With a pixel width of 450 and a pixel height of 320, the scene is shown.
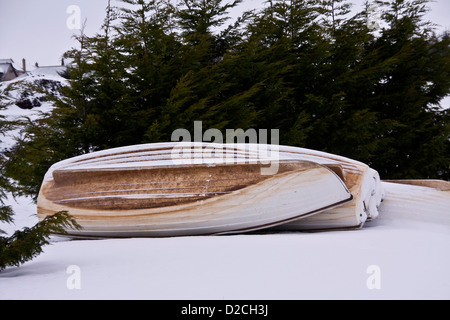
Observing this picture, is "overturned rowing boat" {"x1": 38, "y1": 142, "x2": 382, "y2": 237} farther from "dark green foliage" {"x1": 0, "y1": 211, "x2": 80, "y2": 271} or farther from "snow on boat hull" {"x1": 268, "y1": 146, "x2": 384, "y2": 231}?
"dark green foliage" {"x1": 0, "y1": 211, "x2": 80, "y2": 271}

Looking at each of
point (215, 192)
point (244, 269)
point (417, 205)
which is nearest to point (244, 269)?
point (244, 269)

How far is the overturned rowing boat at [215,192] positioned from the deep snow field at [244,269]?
48 cm

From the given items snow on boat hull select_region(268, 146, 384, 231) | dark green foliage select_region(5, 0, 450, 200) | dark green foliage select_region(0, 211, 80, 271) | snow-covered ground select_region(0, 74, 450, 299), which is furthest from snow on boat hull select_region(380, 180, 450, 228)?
dark green foliage select_region(0, 211, 80, 271)

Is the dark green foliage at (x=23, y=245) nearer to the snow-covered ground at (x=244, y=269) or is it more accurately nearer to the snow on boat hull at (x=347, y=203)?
the snow-covered ground at (x=244, y=269)

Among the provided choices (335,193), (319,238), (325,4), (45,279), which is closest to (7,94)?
(45,279)

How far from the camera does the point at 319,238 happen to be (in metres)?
Answer: 2.44

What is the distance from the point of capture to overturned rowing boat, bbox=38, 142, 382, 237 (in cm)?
295

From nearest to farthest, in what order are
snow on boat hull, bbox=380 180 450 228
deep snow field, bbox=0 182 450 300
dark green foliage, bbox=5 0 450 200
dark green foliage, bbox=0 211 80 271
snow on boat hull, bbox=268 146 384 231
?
1. deep snow field, bbox=0 182 450 300
2. dark green foliage, bbox=0 211 80 271
3. snow on boat hull, bbox=268 146 384 231
4. snow on boat hull, bbox=380 180 450 228
5. dark green foliage, bbox=5 0 450 200

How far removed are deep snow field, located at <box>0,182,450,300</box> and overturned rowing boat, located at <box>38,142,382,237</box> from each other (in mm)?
478

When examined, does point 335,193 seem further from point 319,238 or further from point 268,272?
point 268,272

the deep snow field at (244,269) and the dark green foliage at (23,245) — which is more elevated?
the dark green foliage at (23,245)

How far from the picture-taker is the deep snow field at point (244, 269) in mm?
1448

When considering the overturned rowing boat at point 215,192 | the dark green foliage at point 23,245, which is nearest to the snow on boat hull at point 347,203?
the overturned rowing boat at point 215,192

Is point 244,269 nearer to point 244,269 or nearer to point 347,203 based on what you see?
point 244,269
